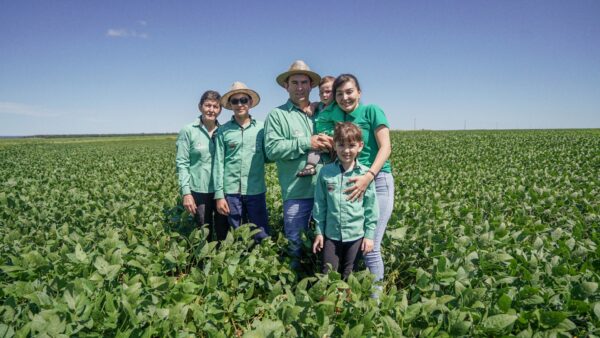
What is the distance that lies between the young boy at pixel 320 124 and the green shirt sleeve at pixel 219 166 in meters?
1.07

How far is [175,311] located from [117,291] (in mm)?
622

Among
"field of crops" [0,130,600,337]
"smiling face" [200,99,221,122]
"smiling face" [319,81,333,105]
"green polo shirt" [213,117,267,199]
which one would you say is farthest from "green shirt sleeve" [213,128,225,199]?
"smiling face" [319,81,333,105]

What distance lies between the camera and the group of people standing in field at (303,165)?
2.96m

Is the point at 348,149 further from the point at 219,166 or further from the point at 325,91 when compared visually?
the point at 219,166

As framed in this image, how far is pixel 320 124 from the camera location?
10.6ft

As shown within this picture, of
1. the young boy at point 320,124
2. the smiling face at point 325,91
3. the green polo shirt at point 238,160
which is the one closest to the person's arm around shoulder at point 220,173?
the green polo shirt at point 238,160

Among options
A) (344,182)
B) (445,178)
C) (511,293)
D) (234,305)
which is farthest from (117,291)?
(445,178)

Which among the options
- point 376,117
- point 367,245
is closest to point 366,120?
point 376,117

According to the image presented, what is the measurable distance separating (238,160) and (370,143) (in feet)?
5.19

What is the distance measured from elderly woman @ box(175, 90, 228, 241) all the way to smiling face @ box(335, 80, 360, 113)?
1813 millimetres

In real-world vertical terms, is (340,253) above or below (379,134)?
below

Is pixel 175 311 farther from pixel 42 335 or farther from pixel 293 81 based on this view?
pixel 293 81

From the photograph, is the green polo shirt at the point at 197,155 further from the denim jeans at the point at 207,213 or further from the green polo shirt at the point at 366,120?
the green polo shirt at the point at 366,120

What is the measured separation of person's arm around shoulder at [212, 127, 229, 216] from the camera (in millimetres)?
3875
